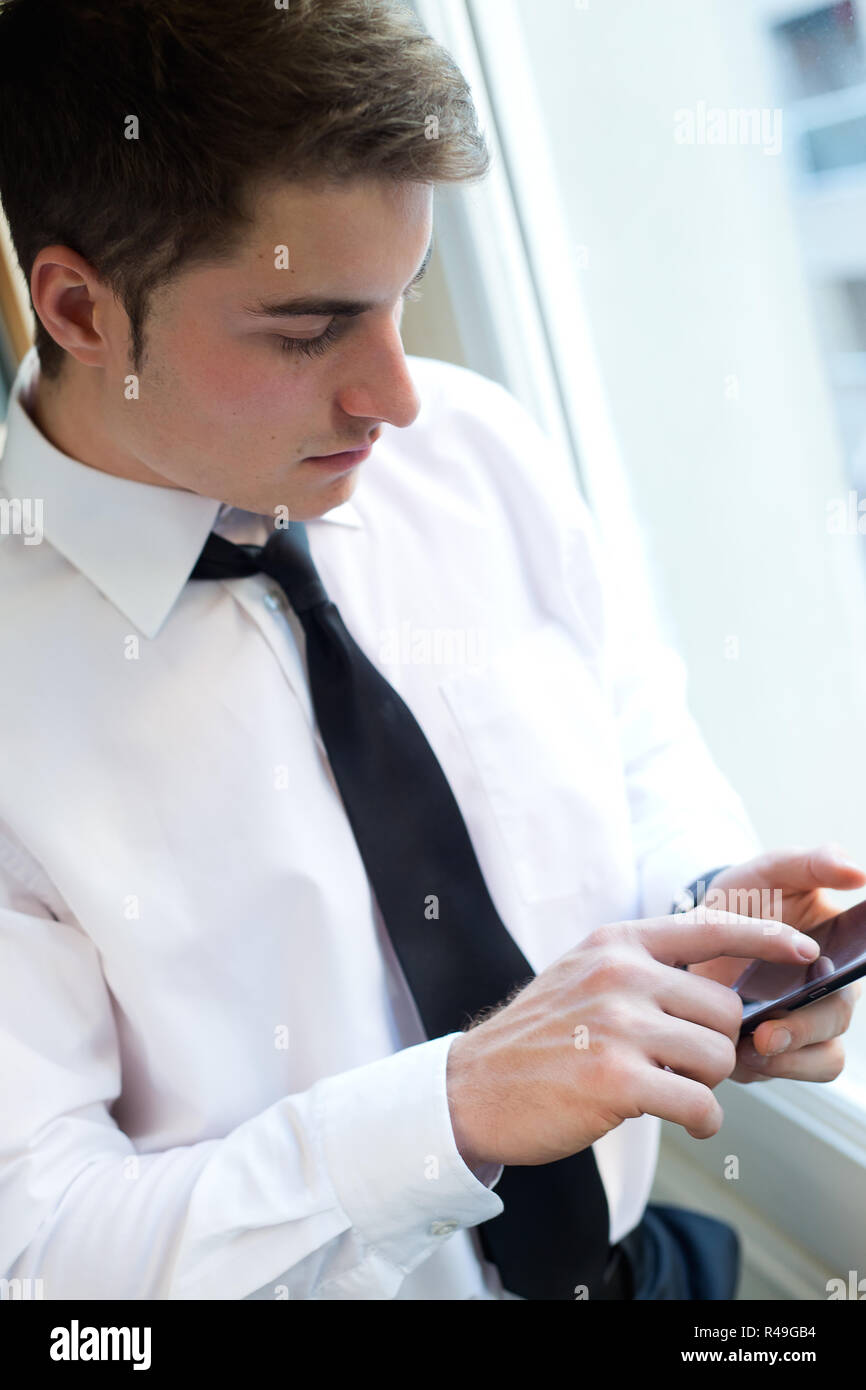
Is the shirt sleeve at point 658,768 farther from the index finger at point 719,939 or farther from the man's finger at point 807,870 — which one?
the index finger at point 719,939

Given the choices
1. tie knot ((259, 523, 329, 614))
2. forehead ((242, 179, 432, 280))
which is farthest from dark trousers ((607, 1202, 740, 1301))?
forehead ((242, 179, 432, 280))

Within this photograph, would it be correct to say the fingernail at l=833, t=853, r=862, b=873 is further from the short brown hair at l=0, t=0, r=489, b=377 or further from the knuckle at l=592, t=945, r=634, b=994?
the short brown hair at l=0, t=0, r=489, b=377

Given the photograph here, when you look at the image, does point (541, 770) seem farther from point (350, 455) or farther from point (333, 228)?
point (333, 228)

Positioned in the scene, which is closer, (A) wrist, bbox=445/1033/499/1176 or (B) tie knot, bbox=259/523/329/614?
(A) wrist, bbox=445/1033/499/1176

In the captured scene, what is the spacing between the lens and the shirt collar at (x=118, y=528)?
90 cm

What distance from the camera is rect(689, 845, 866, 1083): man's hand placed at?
0.80m

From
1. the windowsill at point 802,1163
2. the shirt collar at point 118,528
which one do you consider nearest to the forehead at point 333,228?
the shirt collar at point 118,528

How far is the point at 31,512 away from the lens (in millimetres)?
910

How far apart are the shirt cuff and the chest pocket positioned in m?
0.24

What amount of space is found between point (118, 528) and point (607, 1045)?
1.79 feet

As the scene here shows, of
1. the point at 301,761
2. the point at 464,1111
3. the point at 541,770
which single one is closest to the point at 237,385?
the point at 301,761

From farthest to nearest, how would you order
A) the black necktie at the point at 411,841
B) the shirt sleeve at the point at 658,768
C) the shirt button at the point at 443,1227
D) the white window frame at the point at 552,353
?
the white window frame at the point at 552,353
the shirt sleeve at the point at 658,768
the black necktie at the point at 411,841
the shirt button at the point at 443,1227

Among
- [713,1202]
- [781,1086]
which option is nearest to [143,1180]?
[781,1086]
